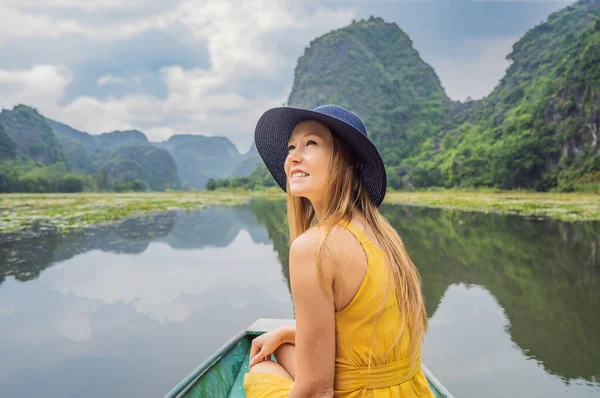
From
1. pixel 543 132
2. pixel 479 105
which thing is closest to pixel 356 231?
pixel 543 132

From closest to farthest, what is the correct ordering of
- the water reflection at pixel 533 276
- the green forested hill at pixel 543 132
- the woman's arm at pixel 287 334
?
1. the woman's arm at pixel 287 334
2. the water reflection at pixel 533 276
3. the green forested hill at pixel 543 132

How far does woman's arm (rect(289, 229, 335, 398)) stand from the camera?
34.0 inches

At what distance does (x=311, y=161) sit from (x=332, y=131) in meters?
0.10

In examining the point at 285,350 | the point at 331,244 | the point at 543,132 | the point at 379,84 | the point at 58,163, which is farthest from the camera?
the point at 379,84

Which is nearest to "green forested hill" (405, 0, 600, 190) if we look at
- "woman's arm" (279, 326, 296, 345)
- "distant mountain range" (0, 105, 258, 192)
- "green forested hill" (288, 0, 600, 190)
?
"green forested hill" (288, 0, 600, 190)

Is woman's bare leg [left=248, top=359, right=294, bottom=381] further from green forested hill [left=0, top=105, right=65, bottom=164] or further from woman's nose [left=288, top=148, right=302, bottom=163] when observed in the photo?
green forested hill [left=0, top=105, right=65, bottom=164]

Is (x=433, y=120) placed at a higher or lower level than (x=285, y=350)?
higher

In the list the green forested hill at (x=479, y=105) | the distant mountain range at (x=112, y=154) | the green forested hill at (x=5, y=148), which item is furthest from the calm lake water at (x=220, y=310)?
the green forested hill at (x=5, y=148)

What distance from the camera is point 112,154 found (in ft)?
317

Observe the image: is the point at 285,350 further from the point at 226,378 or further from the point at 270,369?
the point at 226,378

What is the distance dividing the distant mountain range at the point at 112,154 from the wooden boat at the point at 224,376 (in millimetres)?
53071

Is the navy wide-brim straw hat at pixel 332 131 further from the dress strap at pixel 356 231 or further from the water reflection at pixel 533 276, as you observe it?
the water reflection at pixel 533 276

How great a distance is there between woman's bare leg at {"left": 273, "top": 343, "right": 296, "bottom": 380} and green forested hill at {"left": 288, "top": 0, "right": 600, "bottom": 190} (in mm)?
26221

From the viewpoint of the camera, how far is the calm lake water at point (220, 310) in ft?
8.52
